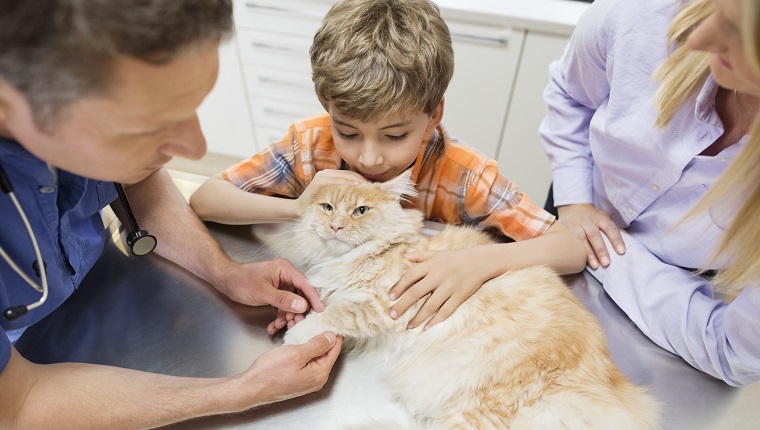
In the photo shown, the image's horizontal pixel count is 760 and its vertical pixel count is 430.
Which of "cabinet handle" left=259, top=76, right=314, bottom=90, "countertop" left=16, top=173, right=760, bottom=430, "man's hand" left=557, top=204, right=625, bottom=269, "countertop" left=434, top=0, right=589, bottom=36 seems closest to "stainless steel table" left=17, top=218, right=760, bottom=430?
"countertop" left=16, top=173, right=760, bottom=430

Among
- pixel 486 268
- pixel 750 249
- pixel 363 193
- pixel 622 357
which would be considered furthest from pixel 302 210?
pixel 750 249

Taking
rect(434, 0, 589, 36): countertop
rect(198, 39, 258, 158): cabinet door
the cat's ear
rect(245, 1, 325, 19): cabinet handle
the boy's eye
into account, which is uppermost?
the boy's eye

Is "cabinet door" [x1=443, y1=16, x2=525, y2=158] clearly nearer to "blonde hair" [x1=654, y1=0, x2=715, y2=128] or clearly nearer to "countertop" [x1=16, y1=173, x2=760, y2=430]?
"blonde hair" [x1=654, y1=0, x2=715, y2=128]

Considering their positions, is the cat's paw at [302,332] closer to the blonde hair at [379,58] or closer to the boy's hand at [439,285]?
the boy's hand at [439,285]

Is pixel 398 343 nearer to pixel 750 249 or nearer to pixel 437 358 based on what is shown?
pixel 437 358

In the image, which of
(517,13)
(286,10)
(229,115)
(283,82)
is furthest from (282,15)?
(517,13)

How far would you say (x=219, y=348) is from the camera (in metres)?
1.11

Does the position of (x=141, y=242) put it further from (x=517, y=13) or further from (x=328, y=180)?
(x=517, y=13)

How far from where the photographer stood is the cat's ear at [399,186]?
4.31ft

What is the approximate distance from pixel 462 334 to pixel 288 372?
41 cm

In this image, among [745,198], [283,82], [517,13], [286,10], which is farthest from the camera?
[283,82]

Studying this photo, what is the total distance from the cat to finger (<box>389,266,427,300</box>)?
28 mm

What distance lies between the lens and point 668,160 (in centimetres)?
115

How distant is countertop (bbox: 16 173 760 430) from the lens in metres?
1.01
